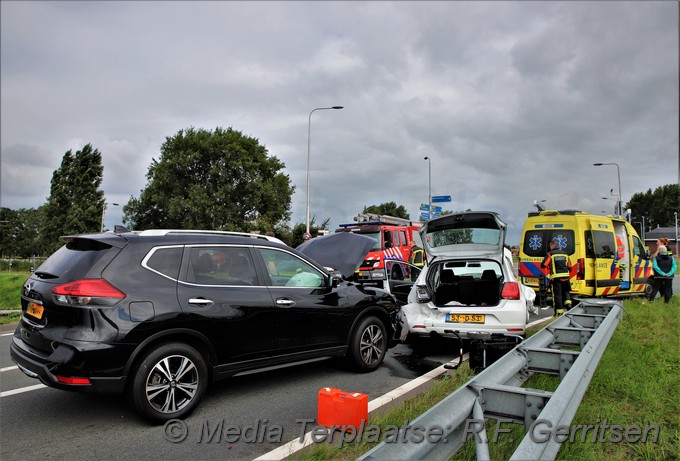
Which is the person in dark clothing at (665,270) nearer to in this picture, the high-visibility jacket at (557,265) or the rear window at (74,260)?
the high-visibility jacket at (557,265)

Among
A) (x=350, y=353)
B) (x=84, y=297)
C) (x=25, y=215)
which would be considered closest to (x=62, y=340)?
(x=84, y=297)

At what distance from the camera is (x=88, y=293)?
12.4 ft

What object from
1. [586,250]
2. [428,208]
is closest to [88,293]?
[586,250]

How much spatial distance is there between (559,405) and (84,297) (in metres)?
3.59

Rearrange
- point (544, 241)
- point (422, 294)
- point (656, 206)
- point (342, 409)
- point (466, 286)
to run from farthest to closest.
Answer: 1. point (656, 206)
2. point (544, 241)
3. point (466, 286)
4. point (422, 294)
5. point (342, 409)

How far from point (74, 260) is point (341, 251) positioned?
16.0 feet

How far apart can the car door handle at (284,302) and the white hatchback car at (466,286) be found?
6.64ft

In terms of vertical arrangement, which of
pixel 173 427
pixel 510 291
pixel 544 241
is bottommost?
pixel 173 427

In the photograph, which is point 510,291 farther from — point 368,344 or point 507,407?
point 507,407

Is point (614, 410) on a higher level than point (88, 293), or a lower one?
lower

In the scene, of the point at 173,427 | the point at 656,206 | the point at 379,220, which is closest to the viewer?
the point at 173,427

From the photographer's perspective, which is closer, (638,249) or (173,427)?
(173,427)

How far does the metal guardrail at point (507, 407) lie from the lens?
2.00 metres

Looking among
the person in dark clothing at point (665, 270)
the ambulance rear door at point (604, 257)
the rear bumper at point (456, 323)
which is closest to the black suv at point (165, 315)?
the rear bumper at point (456, 323)
